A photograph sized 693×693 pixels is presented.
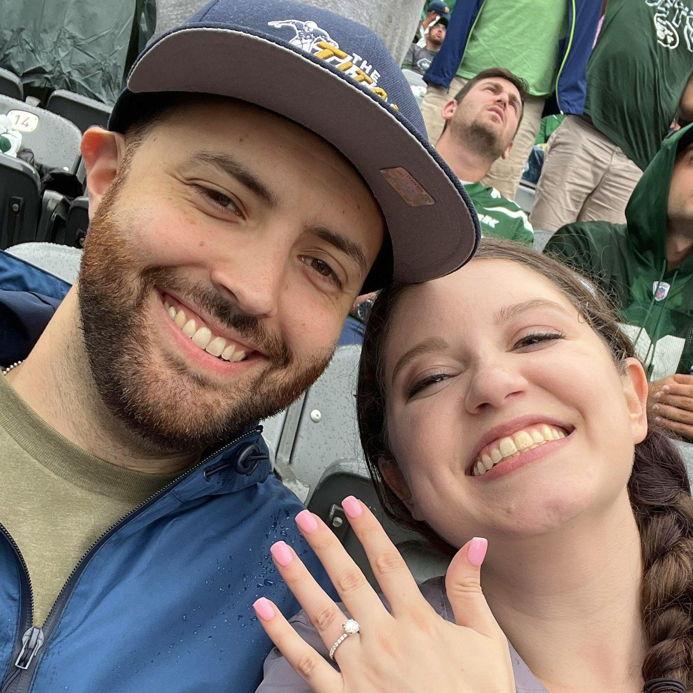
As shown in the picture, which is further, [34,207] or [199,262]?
[34,207]

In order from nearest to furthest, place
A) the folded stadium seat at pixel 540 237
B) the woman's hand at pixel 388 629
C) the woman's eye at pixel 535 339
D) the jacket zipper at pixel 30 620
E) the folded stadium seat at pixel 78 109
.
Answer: the woman's hand at pixel 388 629, the jacket zipper at pixel 30 620, the woman's eye at pixel 535 339, the folded stadium seat at pixel 540 237, the folded stadium seat at pixel 78 109

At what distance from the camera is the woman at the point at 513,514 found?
1.17 m

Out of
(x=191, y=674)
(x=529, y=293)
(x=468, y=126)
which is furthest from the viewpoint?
(x=468, y=126)

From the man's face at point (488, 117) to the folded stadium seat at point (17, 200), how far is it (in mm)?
2304

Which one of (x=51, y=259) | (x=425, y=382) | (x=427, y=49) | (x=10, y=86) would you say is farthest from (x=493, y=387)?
(x=427, y=49)

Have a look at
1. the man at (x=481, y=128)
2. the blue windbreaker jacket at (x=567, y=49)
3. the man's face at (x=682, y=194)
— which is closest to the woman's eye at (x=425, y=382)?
the man's face at (x=682, y=194)

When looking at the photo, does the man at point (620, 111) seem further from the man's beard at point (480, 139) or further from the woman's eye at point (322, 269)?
the woman's eye at point (322, 269)

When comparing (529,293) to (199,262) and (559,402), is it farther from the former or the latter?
(199,262)

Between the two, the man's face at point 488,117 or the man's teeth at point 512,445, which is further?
the man's face at point 488,117

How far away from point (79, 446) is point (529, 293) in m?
1.01

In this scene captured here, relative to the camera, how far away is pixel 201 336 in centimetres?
138

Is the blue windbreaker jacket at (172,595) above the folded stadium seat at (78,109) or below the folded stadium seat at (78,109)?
above

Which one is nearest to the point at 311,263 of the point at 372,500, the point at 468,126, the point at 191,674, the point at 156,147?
the point at 156,147

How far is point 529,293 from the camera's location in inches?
62.6
